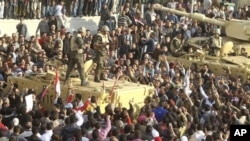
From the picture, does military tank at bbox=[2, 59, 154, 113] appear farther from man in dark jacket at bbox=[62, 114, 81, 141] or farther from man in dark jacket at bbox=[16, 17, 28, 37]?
man in dark jacket at bbox=[16, 17, 28, 37]

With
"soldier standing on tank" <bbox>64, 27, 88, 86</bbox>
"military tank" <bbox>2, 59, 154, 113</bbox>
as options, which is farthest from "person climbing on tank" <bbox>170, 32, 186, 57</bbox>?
"soldier standing on tank" <bbox>64, 27, 88, 86</bbox>

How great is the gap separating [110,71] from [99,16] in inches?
323

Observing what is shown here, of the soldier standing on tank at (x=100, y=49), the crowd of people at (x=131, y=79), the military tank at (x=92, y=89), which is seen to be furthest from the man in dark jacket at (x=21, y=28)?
the soldier standing on tank at (x=100, y=49)

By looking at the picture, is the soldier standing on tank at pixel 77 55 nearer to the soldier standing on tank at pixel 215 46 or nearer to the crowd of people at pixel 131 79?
the crowd of people at pixel 131 79

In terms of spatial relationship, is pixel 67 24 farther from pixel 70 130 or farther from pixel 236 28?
pixel 70 130

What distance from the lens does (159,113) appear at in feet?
56.6

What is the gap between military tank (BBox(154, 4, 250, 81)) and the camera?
928 inches

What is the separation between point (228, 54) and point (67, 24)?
6.92 meters

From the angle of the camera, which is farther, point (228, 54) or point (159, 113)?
point (228, 54)

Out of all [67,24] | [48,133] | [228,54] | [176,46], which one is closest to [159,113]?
[48,133]

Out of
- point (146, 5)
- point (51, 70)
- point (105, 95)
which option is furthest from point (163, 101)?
point (146, 5)

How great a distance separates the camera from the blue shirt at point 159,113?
56.2ft

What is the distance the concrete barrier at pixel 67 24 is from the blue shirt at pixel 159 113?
10.5 metres

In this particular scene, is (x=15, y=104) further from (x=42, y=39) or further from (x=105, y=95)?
(x=42, y=39)
